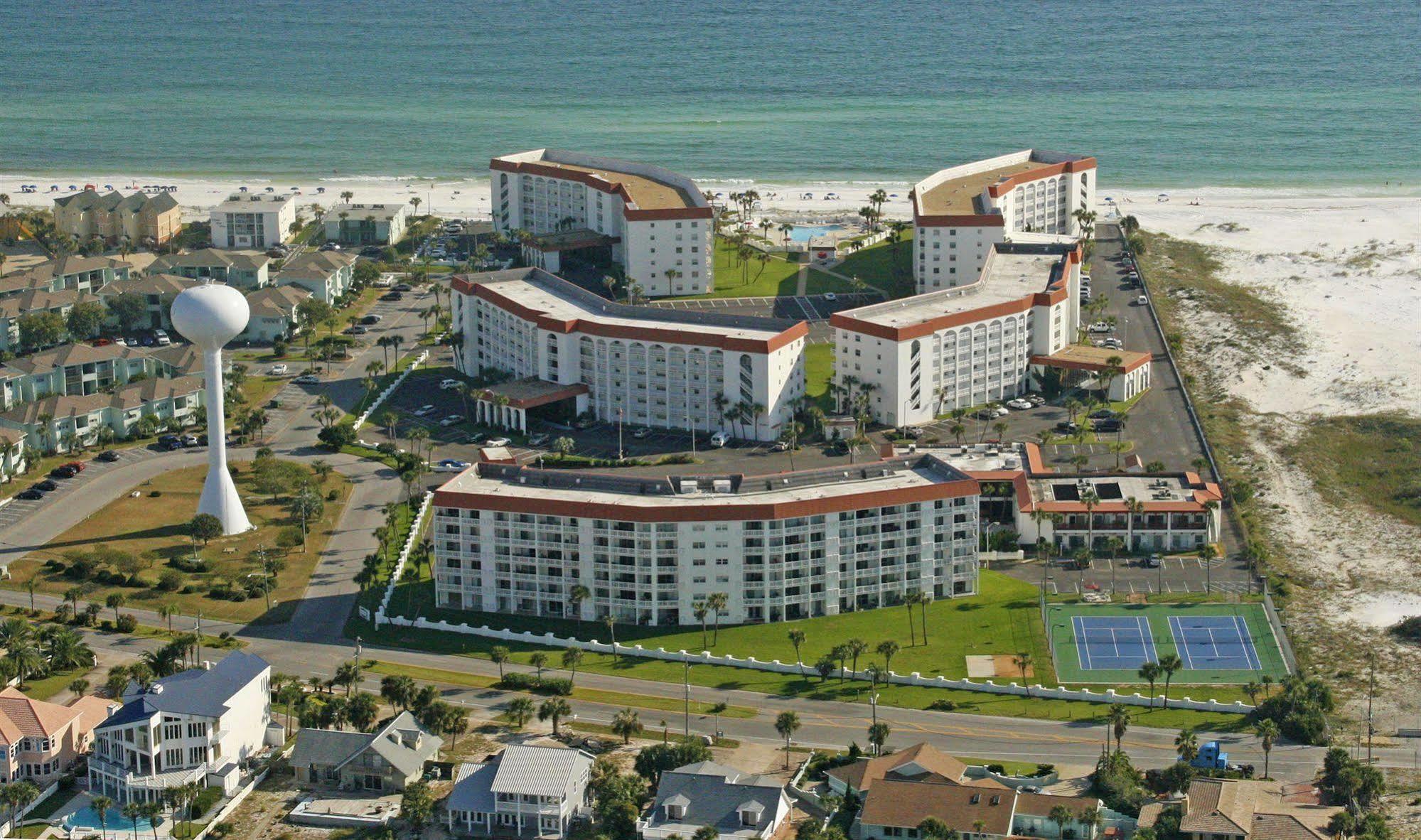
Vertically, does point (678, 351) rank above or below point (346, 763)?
above

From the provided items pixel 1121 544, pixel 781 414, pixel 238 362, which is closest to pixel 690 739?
pixel 1121 544

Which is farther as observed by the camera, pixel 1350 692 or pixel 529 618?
pixel 529 618

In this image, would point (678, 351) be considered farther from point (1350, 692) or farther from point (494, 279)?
point (1350, 692)

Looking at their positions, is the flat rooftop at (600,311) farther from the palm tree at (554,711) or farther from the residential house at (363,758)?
the residential house at (363,758)

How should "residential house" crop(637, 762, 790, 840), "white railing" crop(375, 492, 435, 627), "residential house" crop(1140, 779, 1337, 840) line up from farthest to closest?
"white railing" crop(375, 492, 435, 627) → "residential house" crop(637, 762, 790, 840) → "residential house" crop(1140, 779, 1337, 840)

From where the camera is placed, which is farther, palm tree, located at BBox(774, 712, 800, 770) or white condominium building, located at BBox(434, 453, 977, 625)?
white condominium building, located at BBox(434, 453, 977, 625)

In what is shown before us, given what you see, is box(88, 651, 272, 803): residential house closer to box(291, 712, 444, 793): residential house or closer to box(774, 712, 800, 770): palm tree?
box(291, 712, 444, 793): residential house

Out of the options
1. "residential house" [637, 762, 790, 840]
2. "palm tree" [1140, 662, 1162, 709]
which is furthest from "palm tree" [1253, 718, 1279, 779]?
"residential house" [637, 762, 790, 840]
